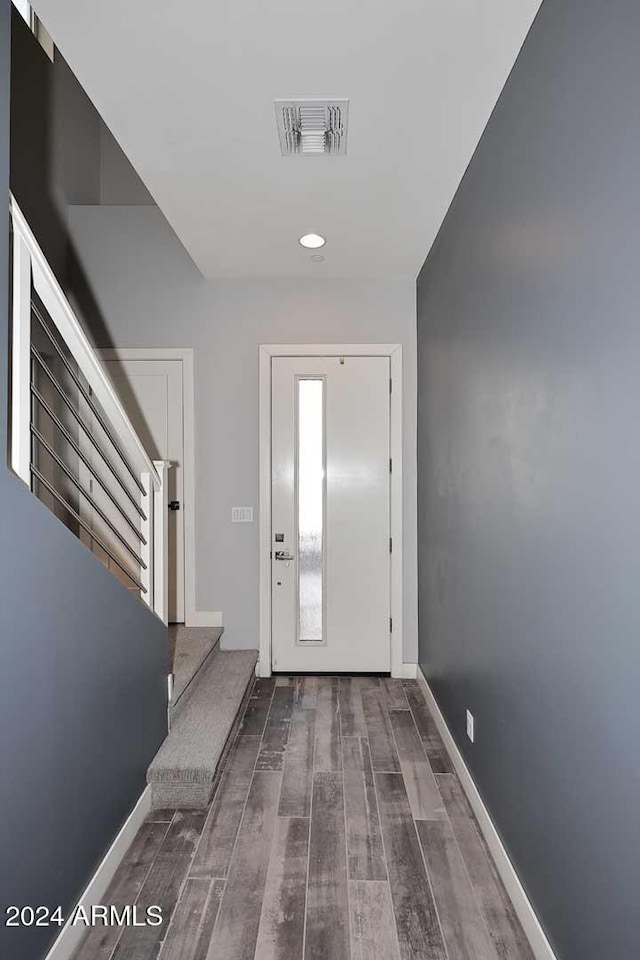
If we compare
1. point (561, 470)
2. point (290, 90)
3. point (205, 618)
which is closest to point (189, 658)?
point (205, 618)

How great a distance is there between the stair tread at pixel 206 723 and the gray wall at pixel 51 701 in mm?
286

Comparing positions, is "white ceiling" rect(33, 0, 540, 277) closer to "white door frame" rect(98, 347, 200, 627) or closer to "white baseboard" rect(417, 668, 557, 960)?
"white door frame" rect(98, 347, 200, 627)

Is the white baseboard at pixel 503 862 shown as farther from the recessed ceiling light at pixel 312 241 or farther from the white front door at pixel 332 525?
the recessed ceiling light at pixel 312 241

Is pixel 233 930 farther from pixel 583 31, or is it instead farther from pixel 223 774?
pixel 583 31

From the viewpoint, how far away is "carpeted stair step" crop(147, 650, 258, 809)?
8.41 feet

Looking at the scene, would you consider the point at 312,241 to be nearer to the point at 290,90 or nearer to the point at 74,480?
the point at 290,90

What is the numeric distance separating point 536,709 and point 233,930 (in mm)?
1092

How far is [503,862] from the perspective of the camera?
2.07 metres

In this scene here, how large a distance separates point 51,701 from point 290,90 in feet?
6.73

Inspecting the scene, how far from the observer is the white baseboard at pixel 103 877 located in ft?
5.60

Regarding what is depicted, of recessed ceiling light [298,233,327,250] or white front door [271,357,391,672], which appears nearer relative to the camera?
recessed ceiling light [298,233,327,250]

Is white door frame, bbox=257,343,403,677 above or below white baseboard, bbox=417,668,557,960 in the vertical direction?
above

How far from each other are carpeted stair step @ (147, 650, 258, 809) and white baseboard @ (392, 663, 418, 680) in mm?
1024

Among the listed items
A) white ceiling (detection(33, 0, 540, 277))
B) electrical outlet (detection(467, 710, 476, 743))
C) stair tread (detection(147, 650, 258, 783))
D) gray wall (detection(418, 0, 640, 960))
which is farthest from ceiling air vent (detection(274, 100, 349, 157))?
stair tread (detection(147, 650, 258, 783))
